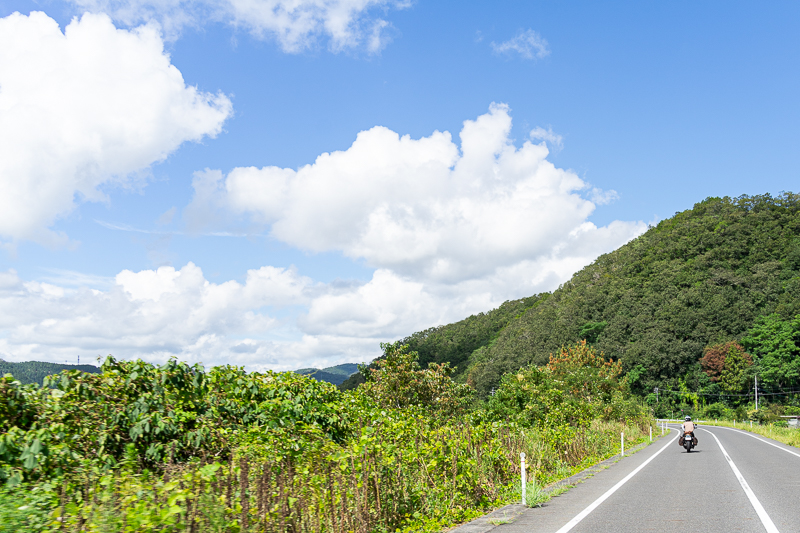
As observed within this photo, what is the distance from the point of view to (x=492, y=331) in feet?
449

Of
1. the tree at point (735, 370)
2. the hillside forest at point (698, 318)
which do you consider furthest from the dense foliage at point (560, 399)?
the tree at point (735, 370)

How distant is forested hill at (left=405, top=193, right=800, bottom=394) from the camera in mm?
86500

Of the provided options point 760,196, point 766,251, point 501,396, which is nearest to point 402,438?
point 501,396

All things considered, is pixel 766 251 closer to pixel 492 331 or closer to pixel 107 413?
pixel 492 331

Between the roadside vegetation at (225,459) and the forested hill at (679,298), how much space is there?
80.1 meters

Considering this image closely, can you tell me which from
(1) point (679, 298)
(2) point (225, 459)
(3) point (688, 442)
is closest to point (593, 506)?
(2) point (225, 459)

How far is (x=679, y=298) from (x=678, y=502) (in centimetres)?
9093

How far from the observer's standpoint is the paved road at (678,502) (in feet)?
25.8

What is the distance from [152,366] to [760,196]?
12322 cm

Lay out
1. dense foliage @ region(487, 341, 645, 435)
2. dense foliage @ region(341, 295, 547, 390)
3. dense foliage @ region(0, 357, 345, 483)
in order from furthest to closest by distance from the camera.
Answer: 1. dense foliage @ region(341, 295, 547, 390)
2. dense foliage @ region(487, 341, 645, 435)
3. dense foliage @ region(0, 357, 345, 483)

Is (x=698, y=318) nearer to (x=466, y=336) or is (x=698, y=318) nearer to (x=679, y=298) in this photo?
(x=679, y=298)

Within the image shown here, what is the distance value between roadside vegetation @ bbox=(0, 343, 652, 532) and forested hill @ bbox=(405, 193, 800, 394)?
8012 centimetres

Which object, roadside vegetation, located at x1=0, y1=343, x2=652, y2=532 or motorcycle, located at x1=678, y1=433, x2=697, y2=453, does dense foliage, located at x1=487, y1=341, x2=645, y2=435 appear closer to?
motorcycle, located at x1=678, y1=433, x2=697, y2=453

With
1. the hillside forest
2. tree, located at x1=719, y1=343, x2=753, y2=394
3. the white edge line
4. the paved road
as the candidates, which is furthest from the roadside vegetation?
tree, located at x1=719, y1=343, x2=753, y2=394
